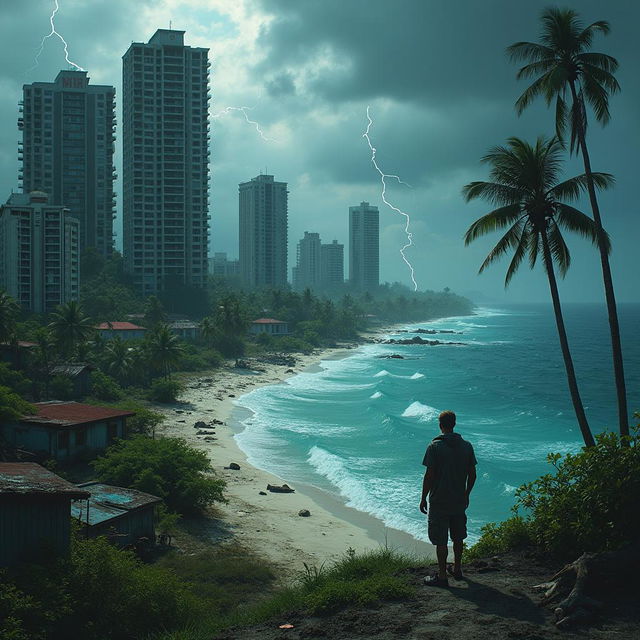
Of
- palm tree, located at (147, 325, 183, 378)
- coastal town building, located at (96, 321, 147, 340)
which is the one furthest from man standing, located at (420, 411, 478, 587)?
coastal town building, located at (96, 321, 147, 340)

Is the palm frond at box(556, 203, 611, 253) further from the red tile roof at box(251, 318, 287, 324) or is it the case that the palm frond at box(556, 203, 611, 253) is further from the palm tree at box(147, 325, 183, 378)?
the red tile roof at box(251, 318, 287, 324)

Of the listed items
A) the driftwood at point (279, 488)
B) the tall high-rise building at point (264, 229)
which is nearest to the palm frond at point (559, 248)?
the driftwood at point (279, 488)

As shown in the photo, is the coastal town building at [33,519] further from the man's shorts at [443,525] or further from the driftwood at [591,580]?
the driftwood at [591,580]

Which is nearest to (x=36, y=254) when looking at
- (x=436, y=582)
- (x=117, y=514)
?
(x=117, y=514)

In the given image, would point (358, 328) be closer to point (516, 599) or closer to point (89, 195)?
point (89, 195)

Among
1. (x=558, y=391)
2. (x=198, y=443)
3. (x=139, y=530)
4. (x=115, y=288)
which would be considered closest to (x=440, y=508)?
(x=139, y=530)

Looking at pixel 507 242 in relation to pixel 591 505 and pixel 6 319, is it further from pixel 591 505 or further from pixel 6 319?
pixel 6 319

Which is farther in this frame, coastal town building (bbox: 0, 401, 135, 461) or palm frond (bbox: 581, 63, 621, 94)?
coastal town building (bbox: 0, 401, 135, 461)
